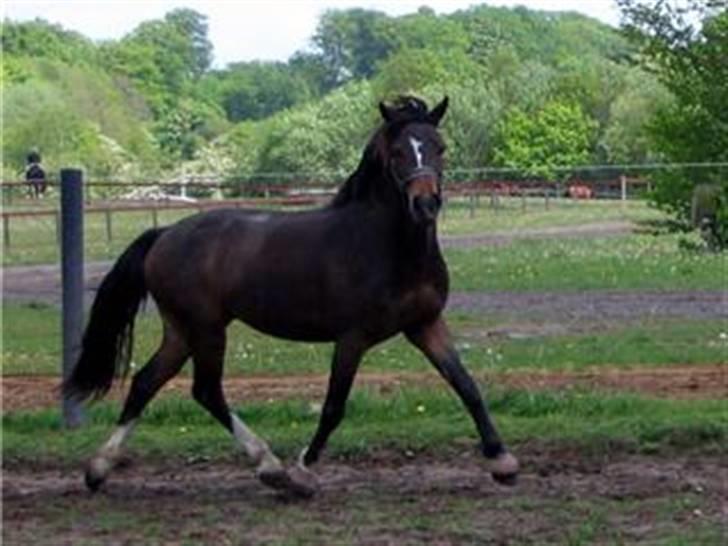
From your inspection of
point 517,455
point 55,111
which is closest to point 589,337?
point 517,455

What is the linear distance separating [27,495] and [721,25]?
23110 mm

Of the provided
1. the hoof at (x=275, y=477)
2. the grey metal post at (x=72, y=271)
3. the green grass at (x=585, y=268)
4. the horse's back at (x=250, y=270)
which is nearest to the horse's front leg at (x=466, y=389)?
the horse's back at (x=250, y=270)

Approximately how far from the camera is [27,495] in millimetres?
8961

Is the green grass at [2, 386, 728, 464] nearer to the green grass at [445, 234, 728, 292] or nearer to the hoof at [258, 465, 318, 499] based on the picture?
the hoof at [258, 465, 318, 499]

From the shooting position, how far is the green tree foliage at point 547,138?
41.3m

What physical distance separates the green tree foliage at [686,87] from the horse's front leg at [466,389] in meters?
20.1

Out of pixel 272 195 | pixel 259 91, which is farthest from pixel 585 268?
pixel 259 91

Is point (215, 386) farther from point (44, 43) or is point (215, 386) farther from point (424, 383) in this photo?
point (44, 43)

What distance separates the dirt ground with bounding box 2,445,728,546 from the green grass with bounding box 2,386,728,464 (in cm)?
27

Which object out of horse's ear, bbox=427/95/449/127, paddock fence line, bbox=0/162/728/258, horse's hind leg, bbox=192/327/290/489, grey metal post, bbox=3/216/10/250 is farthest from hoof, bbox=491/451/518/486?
grey metal post, bbox=3/216/10/250

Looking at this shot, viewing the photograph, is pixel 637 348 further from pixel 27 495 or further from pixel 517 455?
pixel 27 495

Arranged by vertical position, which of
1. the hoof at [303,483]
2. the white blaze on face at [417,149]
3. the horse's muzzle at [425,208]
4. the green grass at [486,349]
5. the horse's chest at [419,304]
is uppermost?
the white blaze on face at [417,149]

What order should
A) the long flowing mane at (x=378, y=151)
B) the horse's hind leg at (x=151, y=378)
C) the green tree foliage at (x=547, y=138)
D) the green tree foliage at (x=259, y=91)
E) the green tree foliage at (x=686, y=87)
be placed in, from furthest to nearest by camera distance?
the green tree foliage at (x=259, y=91), the green tree foliage at (x=547, y=138), the green tree foliage at (x=686, y=87), the horse's hind leg at (x=151, y=378), the long flowing mane at (x=378, y=151)

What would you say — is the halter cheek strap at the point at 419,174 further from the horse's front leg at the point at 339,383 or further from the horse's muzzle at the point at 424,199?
the horse's front leg at the point at 339,383
